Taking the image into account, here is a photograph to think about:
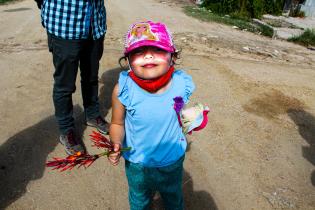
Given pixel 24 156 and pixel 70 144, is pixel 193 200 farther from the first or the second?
pixel 24 156

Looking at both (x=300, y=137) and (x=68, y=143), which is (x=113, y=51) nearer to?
(x=68, y=143)

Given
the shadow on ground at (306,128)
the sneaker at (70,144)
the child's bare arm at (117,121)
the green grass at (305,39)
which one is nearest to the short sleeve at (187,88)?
the child's bare arm at (117,121)

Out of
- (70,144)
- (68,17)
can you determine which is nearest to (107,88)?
(70,144)

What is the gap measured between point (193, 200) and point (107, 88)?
2182 millimetres

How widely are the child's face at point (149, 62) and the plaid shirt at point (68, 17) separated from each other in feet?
3.38

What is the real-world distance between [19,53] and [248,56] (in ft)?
13.4

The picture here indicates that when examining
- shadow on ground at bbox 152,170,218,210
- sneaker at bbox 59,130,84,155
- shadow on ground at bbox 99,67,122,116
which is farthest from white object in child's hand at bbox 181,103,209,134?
shadow on ground at bbox 99,67,122,116

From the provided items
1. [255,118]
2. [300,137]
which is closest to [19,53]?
[255,118]

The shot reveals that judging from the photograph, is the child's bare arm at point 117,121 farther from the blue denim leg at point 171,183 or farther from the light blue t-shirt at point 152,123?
the blue denim leg at point 171,183

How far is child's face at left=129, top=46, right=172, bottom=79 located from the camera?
1648 millimetres

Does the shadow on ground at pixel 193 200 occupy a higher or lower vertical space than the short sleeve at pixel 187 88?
lower

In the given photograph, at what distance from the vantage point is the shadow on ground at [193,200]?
248 cm

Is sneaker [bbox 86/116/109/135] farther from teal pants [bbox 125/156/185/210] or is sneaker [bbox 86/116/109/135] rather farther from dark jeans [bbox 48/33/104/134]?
teal pants [bbox 125/156/185/210]

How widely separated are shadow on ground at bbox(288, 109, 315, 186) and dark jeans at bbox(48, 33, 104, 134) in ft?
7.12
